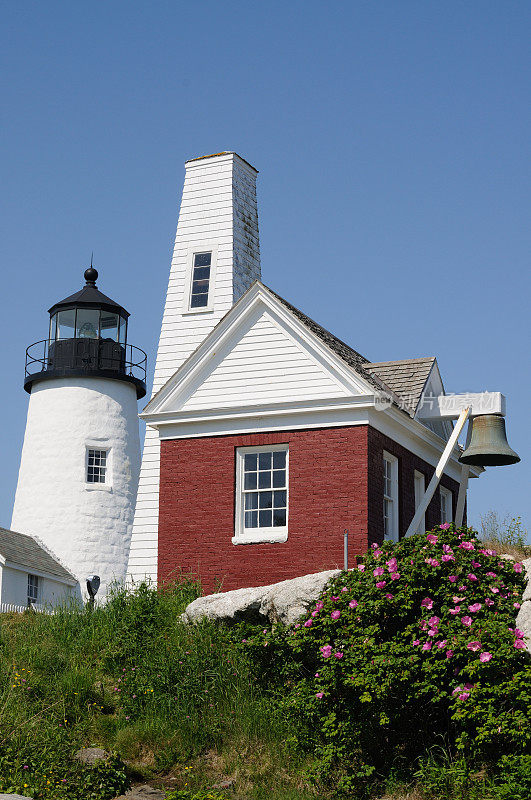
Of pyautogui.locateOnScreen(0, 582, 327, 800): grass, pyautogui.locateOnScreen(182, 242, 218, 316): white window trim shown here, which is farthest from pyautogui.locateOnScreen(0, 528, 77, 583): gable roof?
pyautogui.locateOnScreen(0, 582, 327, 800): grass

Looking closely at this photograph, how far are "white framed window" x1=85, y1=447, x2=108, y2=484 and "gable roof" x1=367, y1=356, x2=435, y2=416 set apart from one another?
13026 mm

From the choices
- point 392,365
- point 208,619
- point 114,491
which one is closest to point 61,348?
point 114,491

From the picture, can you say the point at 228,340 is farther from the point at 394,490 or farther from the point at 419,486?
the point at 419,486

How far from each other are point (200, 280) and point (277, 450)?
23.2 feet

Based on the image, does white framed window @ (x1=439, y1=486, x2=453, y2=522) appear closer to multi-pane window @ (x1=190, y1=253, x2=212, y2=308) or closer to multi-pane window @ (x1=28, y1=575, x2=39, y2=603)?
multi-pane window @ (x1=190, y1=253, x2=212, y2=308)

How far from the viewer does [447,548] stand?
44.0 ft

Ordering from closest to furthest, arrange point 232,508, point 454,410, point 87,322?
point 232,508 → point 454,410 → point 87,322

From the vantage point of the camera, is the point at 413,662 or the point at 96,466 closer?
the point at 413,662

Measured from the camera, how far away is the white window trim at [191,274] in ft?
81.2

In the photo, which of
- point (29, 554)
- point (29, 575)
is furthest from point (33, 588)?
point (29, 554)

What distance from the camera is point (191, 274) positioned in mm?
25188

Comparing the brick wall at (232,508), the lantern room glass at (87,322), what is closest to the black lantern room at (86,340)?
the lantern room glass at (87,322)

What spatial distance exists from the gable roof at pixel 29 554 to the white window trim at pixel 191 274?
9746mm

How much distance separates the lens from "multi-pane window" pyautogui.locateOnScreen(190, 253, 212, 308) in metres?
25.0
